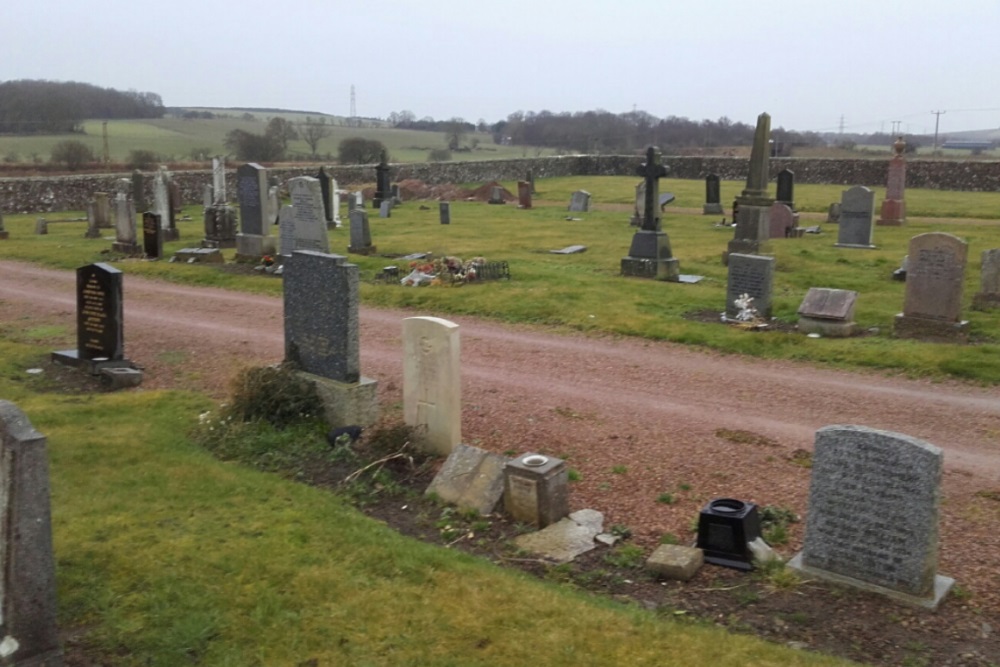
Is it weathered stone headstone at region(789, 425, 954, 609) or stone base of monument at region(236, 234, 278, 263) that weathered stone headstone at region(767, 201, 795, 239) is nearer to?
stone base of monument at region(236, 234, 278, 263)

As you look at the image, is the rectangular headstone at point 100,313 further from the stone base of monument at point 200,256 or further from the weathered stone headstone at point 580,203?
the weathered stone headstone at point 580,203

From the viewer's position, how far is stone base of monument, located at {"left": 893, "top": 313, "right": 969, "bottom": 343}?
40.8 feet

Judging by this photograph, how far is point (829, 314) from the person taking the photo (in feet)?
41.9

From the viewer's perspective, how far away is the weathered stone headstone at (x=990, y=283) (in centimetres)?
1398

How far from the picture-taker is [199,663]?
487 cm

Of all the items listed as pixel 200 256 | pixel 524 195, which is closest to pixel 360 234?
pixel 200 256

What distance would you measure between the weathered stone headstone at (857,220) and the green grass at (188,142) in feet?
113

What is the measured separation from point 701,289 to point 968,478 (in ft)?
30.0

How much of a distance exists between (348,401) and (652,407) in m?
3.34

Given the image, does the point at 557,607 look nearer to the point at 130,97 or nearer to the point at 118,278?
the point at 118,278

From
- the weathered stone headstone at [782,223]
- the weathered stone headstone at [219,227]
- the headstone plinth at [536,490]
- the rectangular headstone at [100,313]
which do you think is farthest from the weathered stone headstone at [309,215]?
the weathered stone headstone at [782,223]

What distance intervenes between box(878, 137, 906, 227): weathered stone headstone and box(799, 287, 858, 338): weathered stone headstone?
1552cm

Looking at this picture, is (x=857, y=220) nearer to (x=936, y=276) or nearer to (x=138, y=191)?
(x=936, y=276)

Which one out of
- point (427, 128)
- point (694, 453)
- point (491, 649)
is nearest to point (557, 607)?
point (491, 649)
